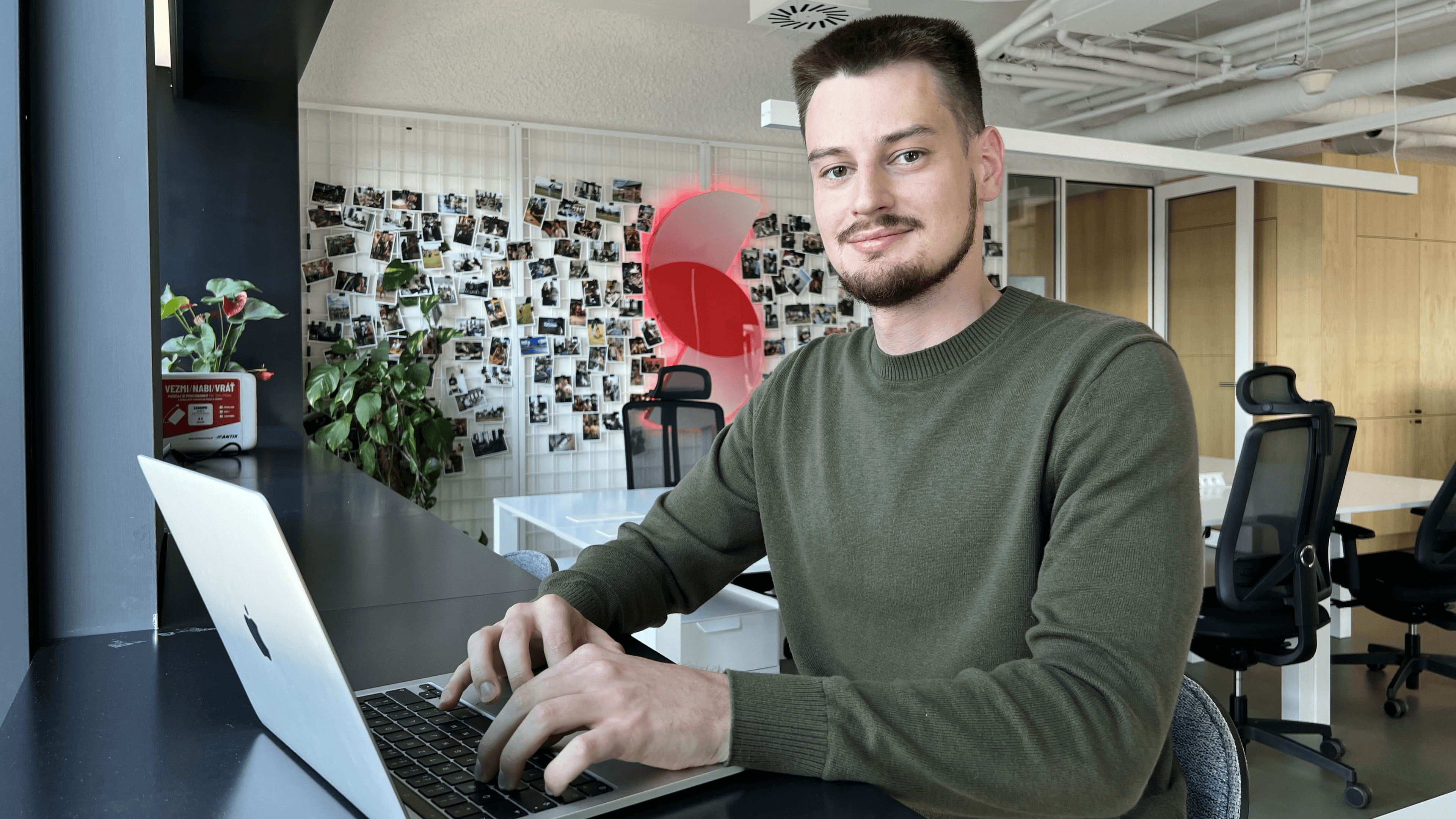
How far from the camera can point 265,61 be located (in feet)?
12.3

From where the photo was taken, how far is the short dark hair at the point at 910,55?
1.16 m

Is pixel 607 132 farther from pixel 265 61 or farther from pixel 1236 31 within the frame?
pixel 1236 31

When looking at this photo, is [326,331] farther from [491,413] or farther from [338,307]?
[491,413]

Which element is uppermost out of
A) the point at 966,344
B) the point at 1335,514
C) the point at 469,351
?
the point at 469,351

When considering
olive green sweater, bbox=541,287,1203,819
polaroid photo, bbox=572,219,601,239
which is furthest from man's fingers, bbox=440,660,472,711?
polaroid photo, bbox=572,219,601,239

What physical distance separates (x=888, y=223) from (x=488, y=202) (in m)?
4.46

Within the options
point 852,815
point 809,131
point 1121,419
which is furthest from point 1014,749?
point 809,131

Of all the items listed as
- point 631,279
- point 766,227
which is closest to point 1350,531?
point 766,227

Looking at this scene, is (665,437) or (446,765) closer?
(446,765)

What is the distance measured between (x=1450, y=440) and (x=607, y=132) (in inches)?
258

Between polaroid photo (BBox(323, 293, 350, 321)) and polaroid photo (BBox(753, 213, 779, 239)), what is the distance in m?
2.33

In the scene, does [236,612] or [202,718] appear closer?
[236,612]

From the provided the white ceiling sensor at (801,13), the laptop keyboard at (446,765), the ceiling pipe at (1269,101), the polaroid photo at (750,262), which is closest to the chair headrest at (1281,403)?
the white ceiling sensor at (801,13)

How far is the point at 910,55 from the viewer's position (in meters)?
1.16
